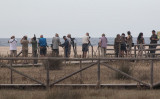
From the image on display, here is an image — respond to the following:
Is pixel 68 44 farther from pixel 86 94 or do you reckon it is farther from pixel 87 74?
pixel 86 94

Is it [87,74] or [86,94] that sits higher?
[87,74]

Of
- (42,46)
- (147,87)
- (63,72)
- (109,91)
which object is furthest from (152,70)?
(42,46)

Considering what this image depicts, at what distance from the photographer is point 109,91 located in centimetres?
1104

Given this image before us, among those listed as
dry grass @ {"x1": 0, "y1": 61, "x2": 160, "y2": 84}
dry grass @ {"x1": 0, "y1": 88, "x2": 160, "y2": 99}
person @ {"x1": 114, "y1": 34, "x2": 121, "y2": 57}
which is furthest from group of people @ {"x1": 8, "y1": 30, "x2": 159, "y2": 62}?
dry grass @ {"x1": 0, "y1": 88, "x2": 160, "y2": 99}

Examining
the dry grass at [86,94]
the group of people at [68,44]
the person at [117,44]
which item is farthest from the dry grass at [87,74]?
the person at [117,44]

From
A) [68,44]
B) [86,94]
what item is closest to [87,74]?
[86,94]

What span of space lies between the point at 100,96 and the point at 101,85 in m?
1.39

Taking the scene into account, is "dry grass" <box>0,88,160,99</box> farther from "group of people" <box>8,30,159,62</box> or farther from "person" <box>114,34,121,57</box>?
"person" <box>114,34,121,57</box>

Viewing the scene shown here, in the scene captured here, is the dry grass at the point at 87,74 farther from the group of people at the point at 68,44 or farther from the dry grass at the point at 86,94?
the group of people at the point at 68,44

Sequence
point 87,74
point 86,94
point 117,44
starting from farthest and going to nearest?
point 117,44
point 87,74
point 86,94

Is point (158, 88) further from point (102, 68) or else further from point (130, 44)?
point (130, 44)

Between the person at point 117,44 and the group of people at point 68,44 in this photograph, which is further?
the person at point 117,44

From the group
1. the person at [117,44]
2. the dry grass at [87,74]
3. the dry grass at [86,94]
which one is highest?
the person at [117,44]

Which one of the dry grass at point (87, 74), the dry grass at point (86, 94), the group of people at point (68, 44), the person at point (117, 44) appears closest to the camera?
the dry grass at point (86, 94)
